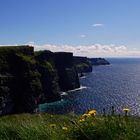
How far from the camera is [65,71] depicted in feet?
609

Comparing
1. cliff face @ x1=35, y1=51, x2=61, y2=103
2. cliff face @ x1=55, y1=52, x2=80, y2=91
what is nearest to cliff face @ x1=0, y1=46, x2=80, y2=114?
cliff face @ x1=35, y1=51, x2=61, y2=103

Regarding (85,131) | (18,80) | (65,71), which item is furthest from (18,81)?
(85,131)

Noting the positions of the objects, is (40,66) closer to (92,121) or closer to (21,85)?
(21,85)

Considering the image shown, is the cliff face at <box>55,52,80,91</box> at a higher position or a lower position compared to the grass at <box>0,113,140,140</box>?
lower

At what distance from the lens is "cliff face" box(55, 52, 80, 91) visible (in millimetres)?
183000

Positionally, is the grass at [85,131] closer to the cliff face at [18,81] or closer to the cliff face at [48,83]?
the cliff face at [18,81]

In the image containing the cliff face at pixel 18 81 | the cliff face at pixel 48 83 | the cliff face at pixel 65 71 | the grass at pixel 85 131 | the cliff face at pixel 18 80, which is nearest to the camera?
the grass at pixel 85 131

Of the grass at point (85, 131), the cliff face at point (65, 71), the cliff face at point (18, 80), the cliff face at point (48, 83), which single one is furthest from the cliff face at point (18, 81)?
the grass at point (85, 131)

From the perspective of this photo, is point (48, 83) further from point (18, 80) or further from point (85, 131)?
point (85, 131)

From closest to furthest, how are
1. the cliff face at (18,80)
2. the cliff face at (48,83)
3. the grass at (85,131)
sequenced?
1. the grass at (85,131)
2. the cliff face at (18,80)
3. the cliff face at (48,83)

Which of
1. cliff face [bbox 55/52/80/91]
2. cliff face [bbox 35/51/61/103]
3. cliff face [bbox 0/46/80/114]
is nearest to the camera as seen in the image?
cliff face [bbox 0/46/80/114]

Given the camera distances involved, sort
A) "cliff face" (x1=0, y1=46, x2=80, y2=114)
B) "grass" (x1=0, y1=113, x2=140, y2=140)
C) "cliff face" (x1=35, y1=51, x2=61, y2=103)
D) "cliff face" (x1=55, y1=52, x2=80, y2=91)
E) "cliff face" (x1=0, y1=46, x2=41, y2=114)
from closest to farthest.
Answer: "grass" (x1=0, y1=113, x2=140, y2=140) → "cliff face" (x1=0, y1=46, x2=80, y2=114) → "cliff face" (x1=0, y1=46, x2=41, y2=114) → "cliff face" (x1=35, y1=51, x2=61, y2=103) → "cliff face" (x1=55, y1=52, x2=80, y2=91)

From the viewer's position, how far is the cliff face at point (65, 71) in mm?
183000

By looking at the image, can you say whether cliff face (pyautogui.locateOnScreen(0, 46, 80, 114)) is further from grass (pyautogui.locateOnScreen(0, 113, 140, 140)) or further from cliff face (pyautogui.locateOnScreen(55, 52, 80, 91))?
grass (pyautogui.locateOnScreen(0, 113, 140, 140))
